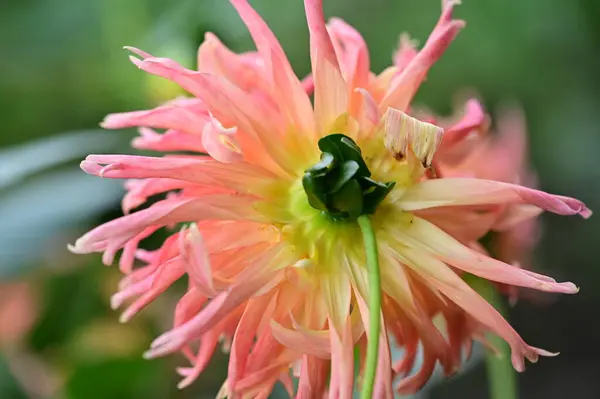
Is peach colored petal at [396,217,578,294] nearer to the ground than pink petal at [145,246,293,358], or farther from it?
nearer to the ground

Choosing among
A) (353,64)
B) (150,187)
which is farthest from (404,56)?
(150,187)

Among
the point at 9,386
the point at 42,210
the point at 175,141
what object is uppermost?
the point at 175,141

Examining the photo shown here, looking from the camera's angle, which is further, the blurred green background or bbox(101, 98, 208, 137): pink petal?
the blurred green background

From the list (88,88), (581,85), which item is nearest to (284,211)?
(88,88)

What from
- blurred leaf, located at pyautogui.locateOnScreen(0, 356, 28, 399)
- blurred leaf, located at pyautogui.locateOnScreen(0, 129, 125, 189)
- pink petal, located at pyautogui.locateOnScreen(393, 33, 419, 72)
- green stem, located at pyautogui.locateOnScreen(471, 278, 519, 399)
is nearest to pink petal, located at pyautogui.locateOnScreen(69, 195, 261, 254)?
pink petal, located at pyautogui.locateOnScreen(393, 33, 419, 72)

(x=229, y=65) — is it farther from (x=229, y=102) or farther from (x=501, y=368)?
(x=501, y=368)

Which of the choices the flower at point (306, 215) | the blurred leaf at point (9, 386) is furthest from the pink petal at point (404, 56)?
the blurred leaf at point (9, 386)

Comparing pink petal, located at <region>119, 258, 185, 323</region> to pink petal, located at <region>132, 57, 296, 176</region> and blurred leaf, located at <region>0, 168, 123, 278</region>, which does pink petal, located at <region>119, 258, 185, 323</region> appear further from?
blurred leaf, located at <region>0, 168, 123, 278</region>
